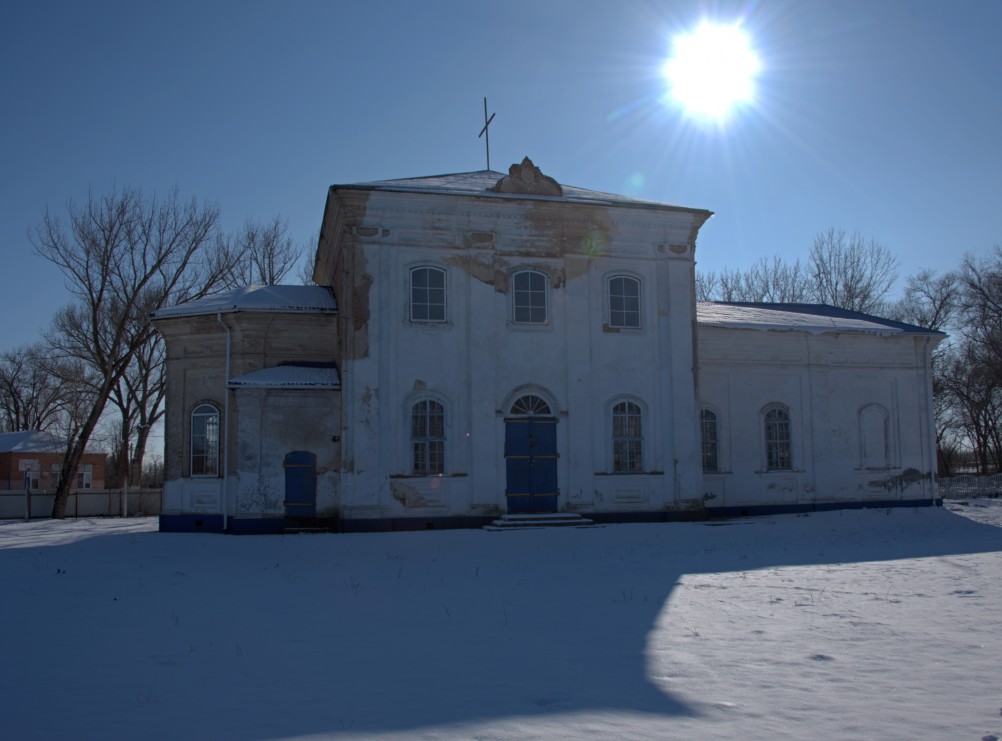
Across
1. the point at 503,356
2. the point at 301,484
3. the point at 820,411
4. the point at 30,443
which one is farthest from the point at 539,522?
the point at 30,443

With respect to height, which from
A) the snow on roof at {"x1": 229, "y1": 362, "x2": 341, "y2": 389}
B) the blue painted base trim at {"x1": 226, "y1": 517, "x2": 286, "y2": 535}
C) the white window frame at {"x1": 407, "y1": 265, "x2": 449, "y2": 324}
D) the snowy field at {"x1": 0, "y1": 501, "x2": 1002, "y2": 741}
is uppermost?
the white window frame at {"x1": 407, "y1": 265, "x2": 449, "y2": 324}

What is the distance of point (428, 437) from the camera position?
18328 millimetres

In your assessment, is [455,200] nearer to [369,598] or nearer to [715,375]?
[715,375]

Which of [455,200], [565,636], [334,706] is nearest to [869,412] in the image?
[455,200]

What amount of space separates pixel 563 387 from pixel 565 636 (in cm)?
1170

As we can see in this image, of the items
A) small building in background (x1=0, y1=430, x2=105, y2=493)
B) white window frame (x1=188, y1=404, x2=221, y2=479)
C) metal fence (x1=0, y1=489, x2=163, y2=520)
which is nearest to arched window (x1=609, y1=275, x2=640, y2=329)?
white window frame (x1=188, y1=404, x2=221, y2=479)

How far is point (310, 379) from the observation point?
18234mm

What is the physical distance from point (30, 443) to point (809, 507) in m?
40.1

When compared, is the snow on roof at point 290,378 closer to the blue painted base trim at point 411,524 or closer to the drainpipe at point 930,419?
the blue painted base trim at point 411,524

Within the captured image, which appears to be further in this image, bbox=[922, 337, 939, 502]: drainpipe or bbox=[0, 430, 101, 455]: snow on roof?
bbox=[0, 430, 101, 455]: snow on roof

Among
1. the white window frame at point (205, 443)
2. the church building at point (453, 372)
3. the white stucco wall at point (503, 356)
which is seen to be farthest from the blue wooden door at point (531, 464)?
the white window frame at point (205, 443)

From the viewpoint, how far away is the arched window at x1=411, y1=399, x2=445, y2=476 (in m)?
18.2

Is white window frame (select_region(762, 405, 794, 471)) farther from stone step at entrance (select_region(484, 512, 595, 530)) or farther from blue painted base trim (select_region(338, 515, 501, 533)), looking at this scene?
blue painted base trim (select_region(338, 515, 501, 533))

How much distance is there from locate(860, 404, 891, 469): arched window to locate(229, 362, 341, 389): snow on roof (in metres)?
14.2
